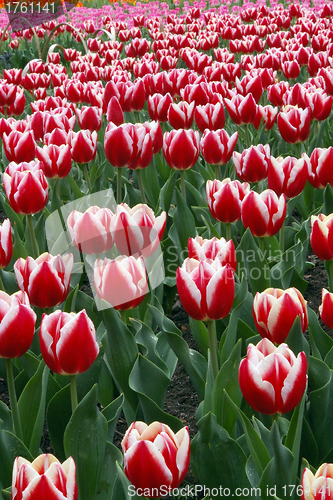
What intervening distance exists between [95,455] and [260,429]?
0.38 m

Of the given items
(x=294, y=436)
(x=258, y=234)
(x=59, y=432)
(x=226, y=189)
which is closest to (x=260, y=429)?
(x=294, y=436)

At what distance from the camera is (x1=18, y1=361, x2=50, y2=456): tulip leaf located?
53.1 inches

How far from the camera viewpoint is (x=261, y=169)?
87.9 inches

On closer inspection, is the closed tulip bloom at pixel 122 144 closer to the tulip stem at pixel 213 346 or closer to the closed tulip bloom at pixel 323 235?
the closed tulip bloom at pixel 323 235

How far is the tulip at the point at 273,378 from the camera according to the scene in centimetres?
104

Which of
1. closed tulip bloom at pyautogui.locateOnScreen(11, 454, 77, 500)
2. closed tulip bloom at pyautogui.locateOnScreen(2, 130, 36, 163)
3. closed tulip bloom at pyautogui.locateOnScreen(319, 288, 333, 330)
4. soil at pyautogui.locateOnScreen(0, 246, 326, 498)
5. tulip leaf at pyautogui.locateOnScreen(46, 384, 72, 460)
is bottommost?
soil at pyautogui.locateOnScreen(0, 246, 326, 498)

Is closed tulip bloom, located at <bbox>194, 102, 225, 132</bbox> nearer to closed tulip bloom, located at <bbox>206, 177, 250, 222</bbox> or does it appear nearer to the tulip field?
the tulip field

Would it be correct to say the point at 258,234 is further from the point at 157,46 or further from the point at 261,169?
the point at 157,46

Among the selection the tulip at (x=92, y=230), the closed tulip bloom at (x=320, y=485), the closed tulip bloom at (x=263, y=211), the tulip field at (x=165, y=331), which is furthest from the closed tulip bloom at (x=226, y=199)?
the closed tulip bloom at (x=320, y=485)

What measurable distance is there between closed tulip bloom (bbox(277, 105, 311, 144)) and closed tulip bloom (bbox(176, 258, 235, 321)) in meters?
1.46

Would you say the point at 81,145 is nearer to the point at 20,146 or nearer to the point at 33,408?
the point at 20,146

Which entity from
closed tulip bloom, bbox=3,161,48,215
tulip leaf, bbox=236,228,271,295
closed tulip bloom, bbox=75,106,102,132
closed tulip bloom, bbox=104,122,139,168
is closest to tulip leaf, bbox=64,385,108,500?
tulip leaf, bbox=236,228,271,295

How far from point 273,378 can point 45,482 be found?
462 mm

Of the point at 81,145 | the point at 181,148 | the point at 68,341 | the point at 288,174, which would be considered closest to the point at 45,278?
the point at 68,341
